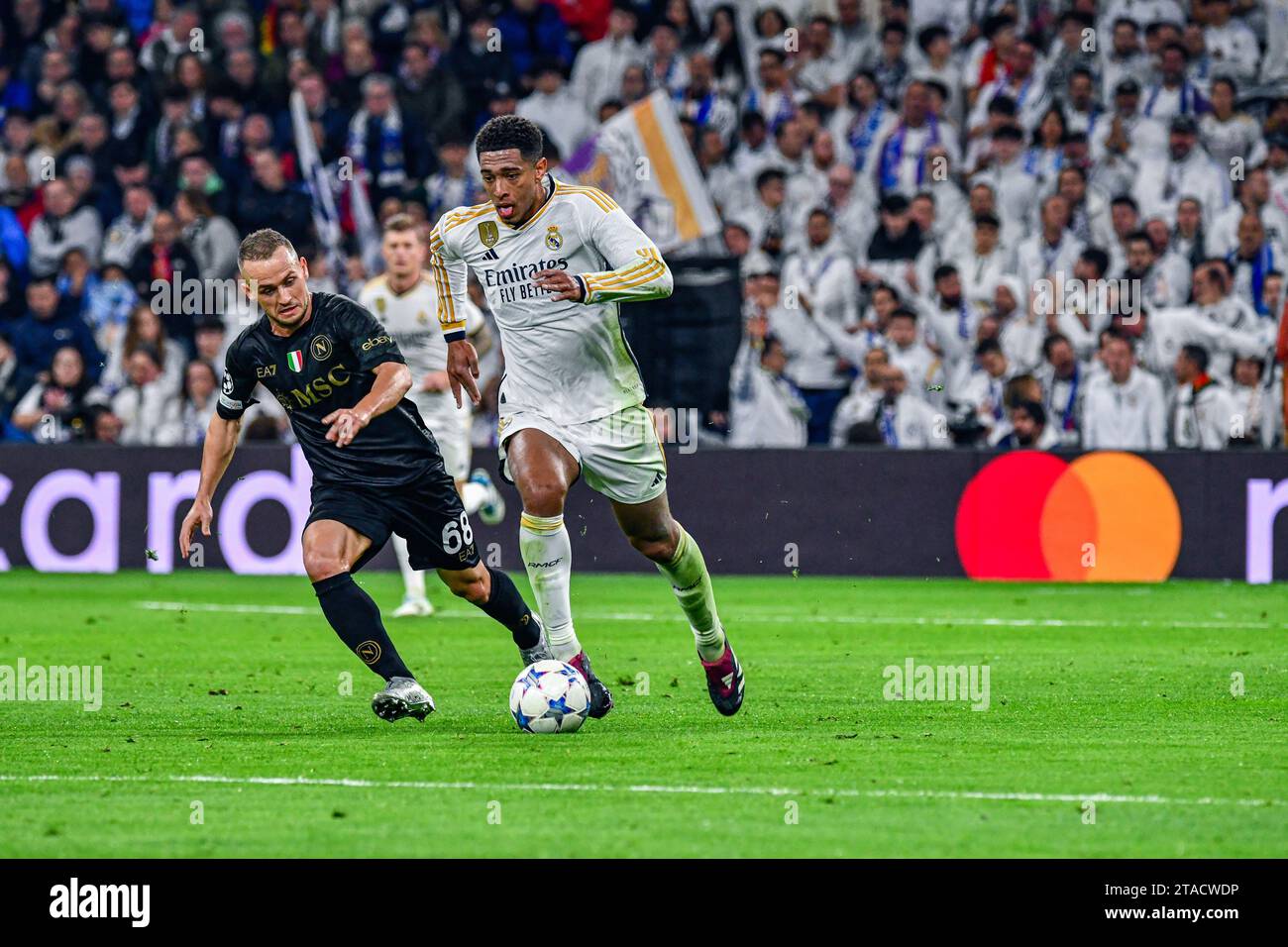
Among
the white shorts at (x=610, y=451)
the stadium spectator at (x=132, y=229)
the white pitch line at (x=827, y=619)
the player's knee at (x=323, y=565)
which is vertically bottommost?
the white pitch line at (x=827, y=619)

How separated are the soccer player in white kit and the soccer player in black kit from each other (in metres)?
5.11

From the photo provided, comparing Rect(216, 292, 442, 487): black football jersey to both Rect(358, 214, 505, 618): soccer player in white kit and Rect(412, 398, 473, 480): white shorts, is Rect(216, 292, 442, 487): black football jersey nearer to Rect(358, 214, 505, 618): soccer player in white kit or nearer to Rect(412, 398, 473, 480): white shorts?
Rect(358, 214, 505, 618): soccer player in white kit

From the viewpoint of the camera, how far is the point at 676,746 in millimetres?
7887

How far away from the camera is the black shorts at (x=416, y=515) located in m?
8.52

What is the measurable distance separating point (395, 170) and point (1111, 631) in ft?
31.8

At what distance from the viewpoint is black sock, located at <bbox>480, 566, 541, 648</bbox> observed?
8875 millimetres

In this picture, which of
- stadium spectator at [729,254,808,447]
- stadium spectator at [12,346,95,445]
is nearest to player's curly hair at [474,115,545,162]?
stadium spectator at [729,254,808,447]

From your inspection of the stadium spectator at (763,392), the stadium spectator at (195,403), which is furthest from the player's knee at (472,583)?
the stadium spectator at (195,403)

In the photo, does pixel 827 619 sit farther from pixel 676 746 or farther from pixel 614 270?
pixel 676 746

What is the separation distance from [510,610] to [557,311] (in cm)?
130

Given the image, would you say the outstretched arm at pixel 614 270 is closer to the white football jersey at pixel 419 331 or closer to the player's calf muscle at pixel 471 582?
the player's calf muscle at pixel 471 582

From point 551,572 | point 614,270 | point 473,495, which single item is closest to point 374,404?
point 551,572

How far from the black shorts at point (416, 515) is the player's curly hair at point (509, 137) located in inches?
54.4
